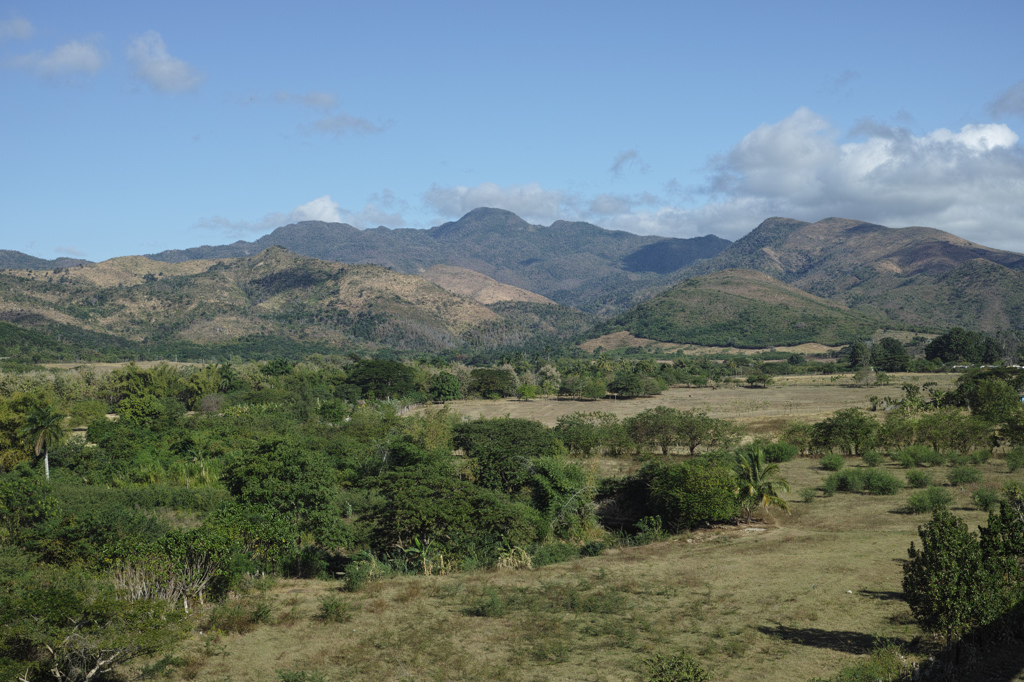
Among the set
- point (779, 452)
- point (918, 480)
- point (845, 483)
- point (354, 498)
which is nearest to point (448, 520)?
point (354, 498)

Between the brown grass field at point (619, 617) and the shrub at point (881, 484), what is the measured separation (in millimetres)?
5440

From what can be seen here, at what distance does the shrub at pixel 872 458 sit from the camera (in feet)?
154

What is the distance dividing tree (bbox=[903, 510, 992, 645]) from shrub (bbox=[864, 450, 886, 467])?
32.6 metres

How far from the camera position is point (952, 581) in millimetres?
16266

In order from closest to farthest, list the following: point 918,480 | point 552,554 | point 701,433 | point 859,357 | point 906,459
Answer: point 552,554 < point 918,480 < point 906,459 < point 701,433 < point 859,357

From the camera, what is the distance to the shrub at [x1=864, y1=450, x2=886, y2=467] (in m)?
47.0

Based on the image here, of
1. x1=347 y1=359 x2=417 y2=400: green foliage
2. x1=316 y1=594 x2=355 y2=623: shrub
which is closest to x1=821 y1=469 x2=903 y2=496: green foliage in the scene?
x1=316 y1=594 x2=355 y2=623: shrub

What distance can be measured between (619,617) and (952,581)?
9685 millimetres

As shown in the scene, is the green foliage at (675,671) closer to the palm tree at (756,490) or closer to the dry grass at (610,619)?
the dry grass at (610,619)

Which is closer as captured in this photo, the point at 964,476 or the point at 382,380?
the point at 964,476

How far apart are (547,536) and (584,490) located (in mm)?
4222

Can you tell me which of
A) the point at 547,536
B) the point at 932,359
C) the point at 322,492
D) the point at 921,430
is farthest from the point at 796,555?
the point at 932,359

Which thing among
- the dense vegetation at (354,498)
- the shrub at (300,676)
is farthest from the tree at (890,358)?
the shrub at (300,676)

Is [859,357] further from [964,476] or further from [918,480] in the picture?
[918,480]
